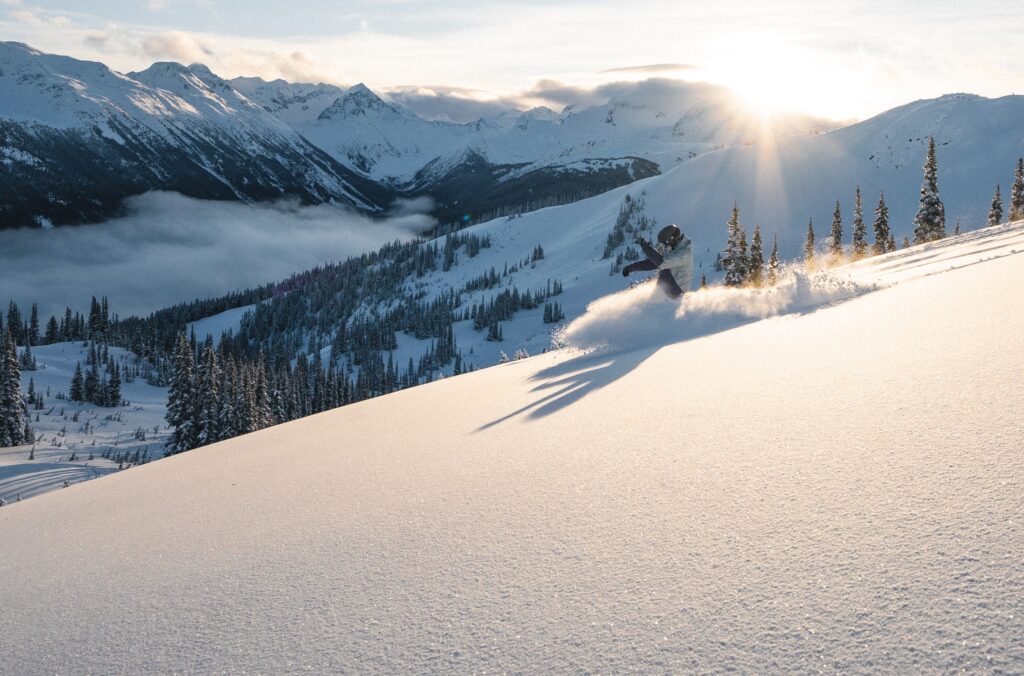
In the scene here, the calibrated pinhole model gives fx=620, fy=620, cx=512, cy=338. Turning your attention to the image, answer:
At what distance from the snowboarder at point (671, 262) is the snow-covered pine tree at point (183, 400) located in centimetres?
5637

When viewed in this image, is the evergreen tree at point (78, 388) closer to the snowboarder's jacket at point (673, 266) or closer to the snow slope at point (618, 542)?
the snowboarder's jacket at point (673, 266)

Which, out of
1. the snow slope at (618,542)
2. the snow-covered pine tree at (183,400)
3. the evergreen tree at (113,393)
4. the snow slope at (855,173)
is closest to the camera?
the snow slope at (618,542)

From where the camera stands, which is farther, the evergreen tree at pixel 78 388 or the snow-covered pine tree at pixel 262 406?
the evergreen tree at pixel 78 388

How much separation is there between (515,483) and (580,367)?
17.1 feet

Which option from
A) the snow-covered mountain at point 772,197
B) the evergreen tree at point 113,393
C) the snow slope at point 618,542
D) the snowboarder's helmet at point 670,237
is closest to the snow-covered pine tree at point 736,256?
the snowboarder's helmet at point 670,237

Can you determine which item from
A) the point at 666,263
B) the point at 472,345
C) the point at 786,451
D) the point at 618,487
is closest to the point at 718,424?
the point at 786,451

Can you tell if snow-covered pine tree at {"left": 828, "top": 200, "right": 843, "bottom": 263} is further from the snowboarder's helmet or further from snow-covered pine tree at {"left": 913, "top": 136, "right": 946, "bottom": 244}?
the snowboarder's helmet

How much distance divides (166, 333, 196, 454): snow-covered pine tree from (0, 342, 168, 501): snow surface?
586cm

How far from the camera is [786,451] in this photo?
355cm

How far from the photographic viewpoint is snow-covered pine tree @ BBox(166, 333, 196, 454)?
190 ft

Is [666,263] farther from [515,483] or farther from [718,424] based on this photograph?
[515,483]

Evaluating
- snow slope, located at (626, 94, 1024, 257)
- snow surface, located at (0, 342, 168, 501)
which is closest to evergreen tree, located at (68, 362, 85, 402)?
snow surface, located at (0, 342, 168, 501)

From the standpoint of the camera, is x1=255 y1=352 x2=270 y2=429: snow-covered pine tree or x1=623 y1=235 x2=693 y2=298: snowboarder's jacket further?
x1=255 y1=352 x2=270 y2=429: snow-covered pine tree

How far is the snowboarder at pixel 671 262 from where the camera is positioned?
12.0m
